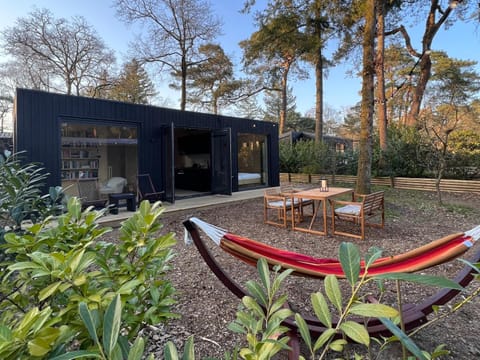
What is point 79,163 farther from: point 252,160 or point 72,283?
point 72,283

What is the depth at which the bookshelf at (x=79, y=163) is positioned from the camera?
221 inches

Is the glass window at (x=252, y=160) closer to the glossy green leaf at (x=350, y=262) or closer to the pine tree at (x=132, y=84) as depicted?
the glossy green leaf at (x=350, y=262)

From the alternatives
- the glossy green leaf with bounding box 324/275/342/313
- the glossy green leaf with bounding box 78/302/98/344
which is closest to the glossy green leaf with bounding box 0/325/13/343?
the glossy green leaf with bounding box 78/302/98/344

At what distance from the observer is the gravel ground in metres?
1.84

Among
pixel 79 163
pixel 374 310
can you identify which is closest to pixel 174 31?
pixel 79 163

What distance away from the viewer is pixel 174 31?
13.9 m

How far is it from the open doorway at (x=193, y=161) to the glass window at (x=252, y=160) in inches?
43.0

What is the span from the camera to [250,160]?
9.24 m

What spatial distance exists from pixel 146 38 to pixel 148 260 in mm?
15431

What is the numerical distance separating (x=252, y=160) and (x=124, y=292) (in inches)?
337

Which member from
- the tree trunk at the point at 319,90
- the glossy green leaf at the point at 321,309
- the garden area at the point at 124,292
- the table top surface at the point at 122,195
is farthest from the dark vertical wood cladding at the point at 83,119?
the tree trunk at the point at 319,90

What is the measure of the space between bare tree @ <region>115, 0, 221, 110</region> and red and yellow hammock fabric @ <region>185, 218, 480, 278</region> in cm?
1366

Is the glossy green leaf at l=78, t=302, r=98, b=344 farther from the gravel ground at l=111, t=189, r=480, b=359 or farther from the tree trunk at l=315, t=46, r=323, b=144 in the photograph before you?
the tree trunk at l=315, t=46, r=323, b=144

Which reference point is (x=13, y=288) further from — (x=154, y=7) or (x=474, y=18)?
(x=154, y=7)
